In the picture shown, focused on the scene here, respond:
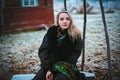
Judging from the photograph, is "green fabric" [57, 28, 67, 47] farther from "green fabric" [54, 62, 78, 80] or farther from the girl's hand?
the girl's hand

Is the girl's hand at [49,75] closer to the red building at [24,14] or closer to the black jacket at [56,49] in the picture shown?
the black jacket at [56,49]

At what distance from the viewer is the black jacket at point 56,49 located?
2.81 meters

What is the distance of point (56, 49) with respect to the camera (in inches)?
113

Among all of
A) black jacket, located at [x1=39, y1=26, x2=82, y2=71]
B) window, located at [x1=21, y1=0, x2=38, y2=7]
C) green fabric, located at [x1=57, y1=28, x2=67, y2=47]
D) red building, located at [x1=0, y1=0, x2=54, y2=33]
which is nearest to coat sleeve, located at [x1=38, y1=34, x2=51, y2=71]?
black jacket, located at [x1=39, y1=26, x2=82, y2=71]

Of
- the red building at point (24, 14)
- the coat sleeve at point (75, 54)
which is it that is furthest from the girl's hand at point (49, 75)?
the red building at point (24, 14)

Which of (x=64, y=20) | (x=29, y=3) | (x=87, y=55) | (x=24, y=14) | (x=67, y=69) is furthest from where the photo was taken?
(x=29, y=3)

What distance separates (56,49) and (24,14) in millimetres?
6039

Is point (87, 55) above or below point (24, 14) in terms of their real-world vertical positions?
below

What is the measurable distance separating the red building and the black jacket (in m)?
5.19

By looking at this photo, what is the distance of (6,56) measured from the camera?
484 centimetres

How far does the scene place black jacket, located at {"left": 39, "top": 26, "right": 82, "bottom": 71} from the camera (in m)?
2.81

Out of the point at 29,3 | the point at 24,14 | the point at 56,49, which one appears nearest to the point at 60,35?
the point at 56,49

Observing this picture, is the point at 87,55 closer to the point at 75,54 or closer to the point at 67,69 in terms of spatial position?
the point at 75,54

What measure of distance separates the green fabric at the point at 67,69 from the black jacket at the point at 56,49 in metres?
0.10
